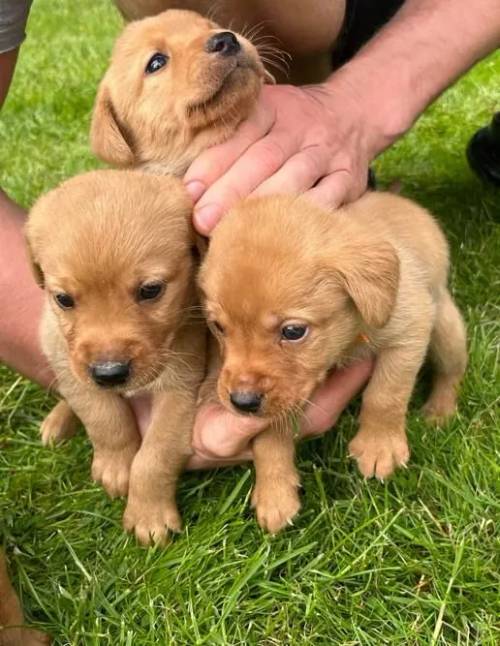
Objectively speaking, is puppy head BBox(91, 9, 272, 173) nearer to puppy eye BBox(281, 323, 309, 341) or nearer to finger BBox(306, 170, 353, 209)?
finger BBox(306, 170, 353, 209)

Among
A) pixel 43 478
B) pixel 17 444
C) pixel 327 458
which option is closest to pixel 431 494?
pixel 327 458

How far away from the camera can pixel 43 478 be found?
3045 millimetres

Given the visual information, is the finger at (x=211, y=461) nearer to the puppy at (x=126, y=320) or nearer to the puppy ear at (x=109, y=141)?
the puppy at (x=126, y=320)

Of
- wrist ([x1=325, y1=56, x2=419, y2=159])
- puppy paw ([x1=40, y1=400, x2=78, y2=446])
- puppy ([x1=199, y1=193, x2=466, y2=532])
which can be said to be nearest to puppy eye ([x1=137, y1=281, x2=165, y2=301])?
puppy ([x1=199, y1=193, x2=466, y2=532])

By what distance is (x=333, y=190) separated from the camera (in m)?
2.83

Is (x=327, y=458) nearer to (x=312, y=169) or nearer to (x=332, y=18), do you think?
(x=312, y=169)

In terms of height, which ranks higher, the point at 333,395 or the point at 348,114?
the point at 348,114

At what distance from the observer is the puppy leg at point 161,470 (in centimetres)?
268

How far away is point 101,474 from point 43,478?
29 cm

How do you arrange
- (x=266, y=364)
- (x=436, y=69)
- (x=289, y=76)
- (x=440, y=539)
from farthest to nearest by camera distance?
(x=289, y=76), (x=436, y=69), (x=440, y=539), (x=266, y=364)

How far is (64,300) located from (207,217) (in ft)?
1.57

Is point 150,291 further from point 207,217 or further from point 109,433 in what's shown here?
point 109,433

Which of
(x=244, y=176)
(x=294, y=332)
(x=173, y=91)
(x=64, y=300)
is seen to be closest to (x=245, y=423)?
(x=294, y=332)

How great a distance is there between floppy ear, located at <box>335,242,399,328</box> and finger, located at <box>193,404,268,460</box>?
19.4 inches
